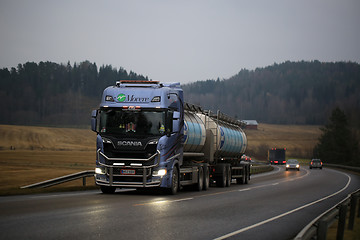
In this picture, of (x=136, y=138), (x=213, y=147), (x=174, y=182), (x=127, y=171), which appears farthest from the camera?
(x=213, y=147)

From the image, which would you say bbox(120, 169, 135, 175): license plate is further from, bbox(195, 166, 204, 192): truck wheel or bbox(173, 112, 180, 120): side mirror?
bbox(195, 166, 204, 192): truck wheel

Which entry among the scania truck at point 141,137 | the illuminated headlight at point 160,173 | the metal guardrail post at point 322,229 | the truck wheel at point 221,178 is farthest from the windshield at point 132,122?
the metal guardrail post at point 322,229

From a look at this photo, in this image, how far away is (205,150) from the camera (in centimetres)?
2725

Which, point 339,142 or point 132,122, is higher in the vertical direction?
point 132,122

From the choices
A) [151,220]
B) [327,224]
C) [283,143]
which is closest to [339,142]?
[283,143]

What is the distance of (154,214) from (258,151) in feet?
438

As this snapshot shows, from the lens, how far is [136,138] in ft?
66.4

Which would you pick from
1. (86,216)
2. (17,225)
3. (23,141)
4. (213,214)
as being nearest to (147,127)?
(213,214)

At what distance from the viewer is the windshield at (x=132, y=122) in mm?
20438

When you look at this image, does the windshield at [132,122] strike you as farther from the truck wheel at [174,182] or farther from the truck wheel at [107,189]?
the truck wheel at [107,189]

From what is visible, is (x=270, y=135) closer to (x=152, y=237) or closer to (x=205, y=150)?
(x=205, y=150)

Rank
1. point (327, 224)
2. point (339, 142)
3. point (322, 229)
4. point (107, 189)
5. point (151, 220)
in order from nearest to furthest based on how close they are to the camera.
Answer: point (322, 229), point (327, 224), point (151, 220), point (107, 189), point (339, 142)

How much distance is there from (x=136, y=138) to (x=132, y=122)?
692mm

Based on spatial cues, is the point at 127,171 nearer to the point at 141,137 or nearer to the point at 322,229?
the point at 141,137
